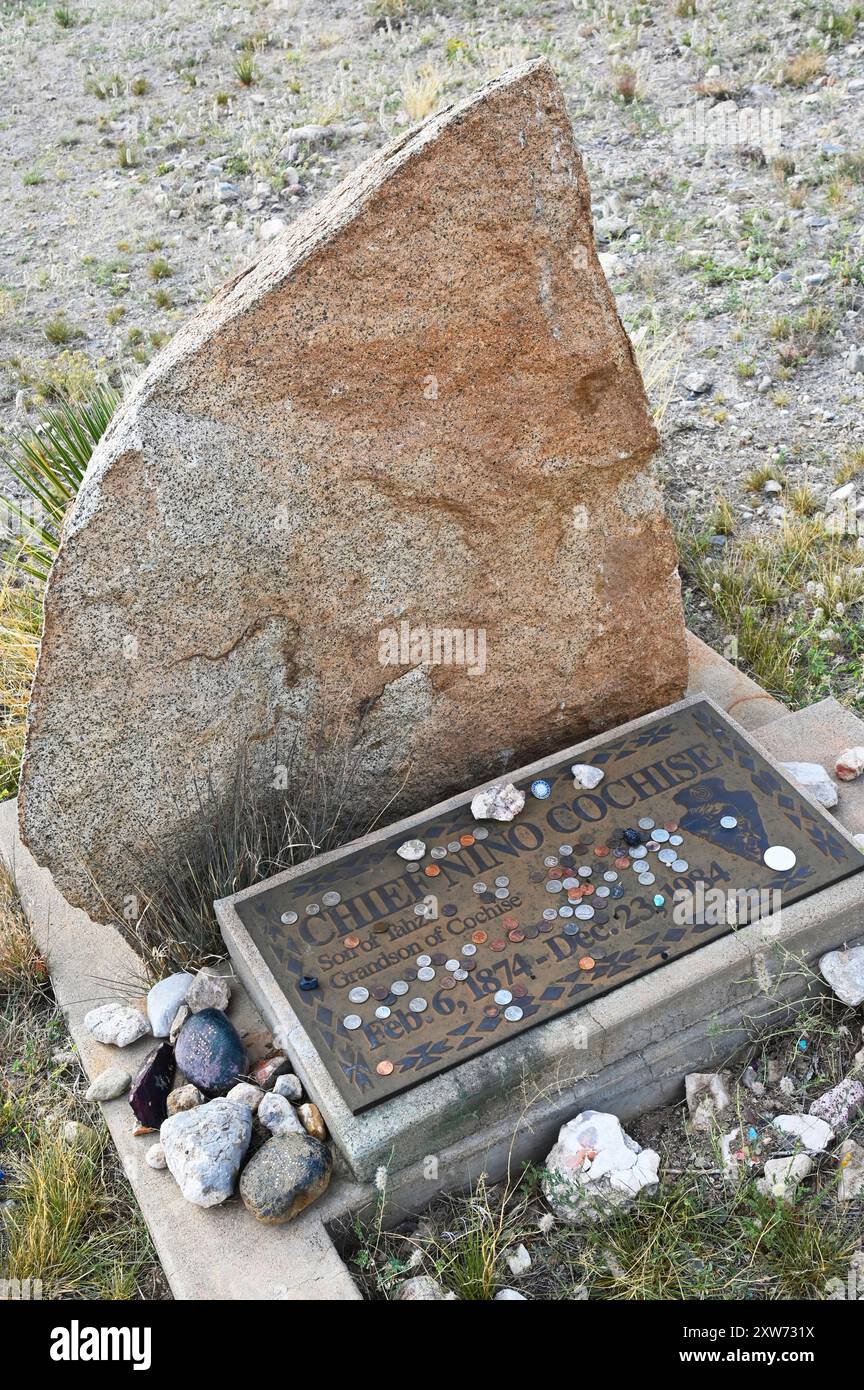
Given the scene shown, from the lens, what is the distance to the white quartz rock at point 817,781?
11.1ft

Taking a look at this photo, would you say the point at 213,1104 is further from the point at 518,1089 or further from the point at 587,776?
the point at 587,776

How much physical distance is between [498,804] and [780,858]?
28.3 inches

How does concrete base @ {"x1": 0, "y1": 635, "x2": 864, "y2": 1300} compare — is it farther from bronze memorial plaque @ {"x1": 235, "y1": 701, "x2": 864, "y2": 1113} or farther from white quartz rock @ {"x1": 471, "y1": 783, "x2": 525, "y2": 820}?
white quartz rock @ {"x1": 471, "y1": 783, "x2": 525, "y2": 820}

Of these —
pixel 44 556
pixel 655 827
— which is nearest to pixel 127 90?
pixel 44 556

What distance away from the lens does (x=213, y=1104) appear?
2691 mm

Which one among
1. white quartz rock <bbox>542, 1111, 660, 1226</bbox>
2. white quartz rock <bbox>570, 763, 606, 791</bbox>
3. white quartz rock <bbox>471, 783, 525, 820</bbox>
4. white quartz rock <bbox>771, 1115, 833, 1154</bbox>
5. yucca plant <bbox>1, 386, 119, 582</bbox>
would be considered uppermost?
yucca plant <bbox>1, 386, 119, 582</bbox>

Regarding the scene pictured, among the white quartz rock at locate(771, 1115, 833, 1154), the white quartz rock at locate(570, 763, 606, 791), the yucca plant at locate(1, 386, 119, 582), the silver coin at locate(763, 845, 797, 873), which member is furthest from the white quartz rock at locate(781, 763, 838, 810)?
the yucca plant at locate(1, 386, 119, 582)

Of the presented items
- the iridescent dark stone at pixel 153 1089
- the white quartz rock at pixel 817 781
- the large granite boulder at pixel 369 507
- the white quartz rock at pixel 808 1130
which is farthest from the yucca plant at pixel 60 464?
the white quartz rock at pixel 808 1130

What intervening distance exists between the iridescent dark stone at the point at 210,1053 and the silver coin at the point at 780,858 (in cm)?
137

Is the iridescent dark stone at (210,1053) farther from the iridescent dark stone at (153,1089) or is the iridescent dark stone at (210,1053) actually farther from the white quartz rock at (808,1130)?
the white quartz rock at (808,1130)

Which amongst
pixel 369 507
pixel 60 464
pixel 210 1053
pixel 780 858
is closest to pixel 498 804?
pixel 780 858

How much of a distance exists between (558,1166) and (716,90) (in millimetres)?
6427

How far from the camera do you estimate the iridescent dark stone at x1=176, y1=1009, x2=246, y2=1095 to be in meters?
2.81
